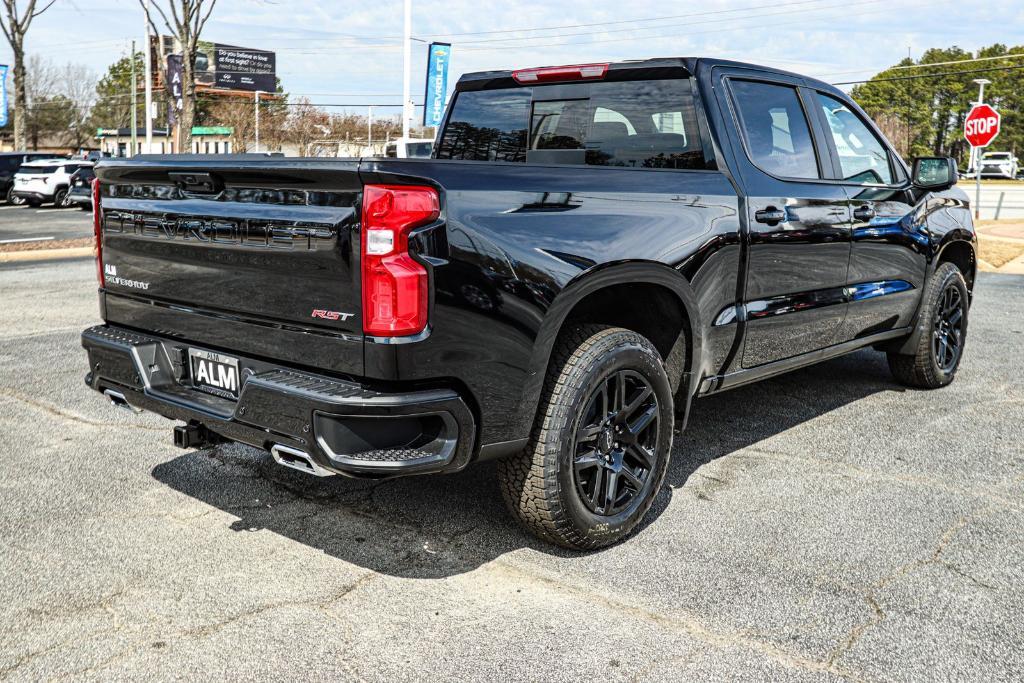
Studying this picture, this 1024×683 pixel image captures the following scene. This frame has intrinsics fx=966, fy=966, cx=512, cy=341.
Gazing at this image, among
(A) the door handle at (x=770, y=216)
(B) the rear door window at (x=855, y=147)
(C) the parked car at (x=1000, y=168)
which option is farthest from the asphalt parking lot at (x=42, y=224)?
(C) the parked car at (x=1000, y=168)

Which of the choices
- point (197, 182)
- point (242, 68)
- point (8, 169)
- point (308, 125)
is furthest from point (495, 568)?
point (242, 68)

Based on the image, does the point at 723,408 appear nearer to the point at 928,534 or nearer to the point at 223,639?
the point at 928,534

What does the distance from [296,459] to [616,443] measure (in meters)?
1.28

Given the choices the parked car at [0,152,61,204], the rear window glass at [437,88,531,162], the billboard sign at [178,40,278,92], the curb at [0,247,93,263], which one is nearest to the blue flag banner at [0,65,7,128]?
the parked car at [0,152,61,204]

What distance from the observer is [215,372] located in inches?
135

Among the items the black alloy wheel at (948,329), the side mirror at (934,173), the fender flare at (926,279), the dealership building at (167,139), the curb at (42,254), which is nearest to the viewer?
the side mirror at (934,173)

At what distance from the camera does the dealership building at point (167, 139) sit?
2768 inches

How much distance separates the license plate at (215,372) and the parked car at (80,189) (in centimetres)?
2682

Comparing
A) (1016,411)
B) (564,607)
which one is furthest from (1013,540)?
(1016,411)

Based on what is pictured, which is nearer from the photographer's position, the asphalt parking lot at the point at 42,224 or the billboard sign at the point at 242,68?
the asphalt parking lot at the point at 42,224

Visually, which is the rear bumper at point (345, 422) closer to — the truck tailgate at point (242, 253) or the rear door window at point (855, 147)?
the truck tailgate at point (242, 253)

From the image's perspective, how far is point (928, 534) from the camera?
3.95 meters

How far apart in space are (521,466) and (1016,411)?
3.96 metres

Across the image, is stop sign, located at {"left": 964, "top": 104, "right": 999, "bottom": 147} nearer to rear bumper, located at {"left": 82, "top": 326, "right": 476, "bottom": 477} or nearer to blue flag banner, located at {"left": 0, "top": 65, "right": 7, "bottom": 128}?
rear bumper, located at {"left": 82, "top": 326, "right": 476, "bottom": 477}
